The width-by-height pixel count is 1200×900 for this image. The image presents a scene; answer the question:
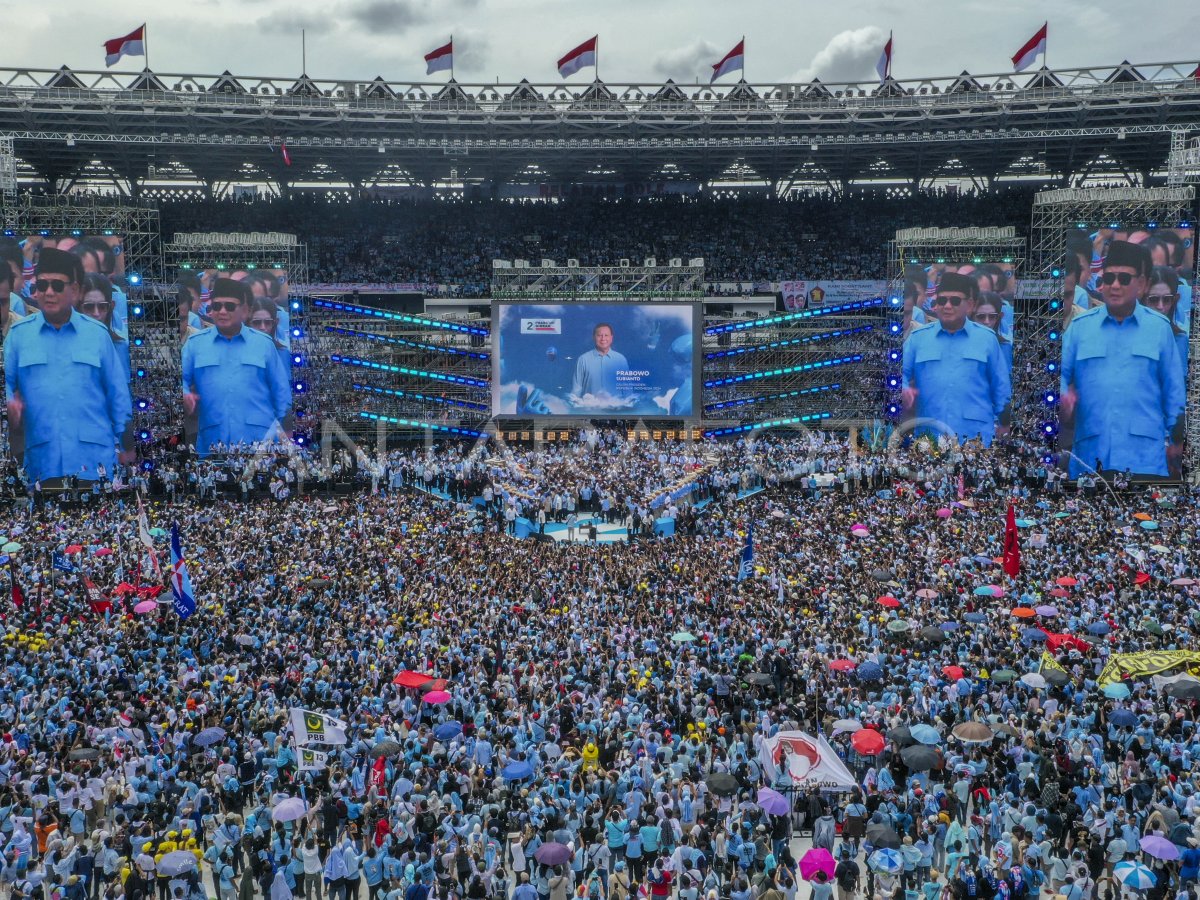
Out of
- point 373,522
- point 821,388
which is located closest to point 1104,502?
point 821,388

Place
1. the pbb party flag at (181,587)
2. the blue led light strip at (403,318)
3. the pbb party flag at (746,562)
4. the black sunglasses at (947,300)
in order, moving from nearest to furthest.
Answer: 1. the pbb party flag at (181,587)
2. the pbb party flag at (746,562)
3. the black sunglasses at (947,300)
4. the blue led light strip at (403,318)

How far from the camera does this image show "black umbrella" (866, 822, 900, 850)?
42.5ft

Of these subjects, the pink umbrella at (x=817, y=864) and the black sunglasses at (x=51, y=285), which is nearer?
the pink umbrella at (x=817, y=864)

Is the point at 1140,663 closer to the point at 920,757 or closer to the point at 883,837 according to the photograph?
the point at 920,757

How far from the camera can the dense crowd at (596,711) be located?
13.4 meters

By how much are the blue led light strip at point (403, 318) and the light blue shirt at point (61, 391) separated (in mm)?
9519

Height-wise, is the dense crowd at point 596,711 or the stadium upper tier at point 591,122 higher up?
the stadium upper tier at point 591,122

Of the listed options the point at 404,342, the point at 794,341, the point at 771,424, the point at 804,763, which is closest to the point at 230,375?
the point at 404,342

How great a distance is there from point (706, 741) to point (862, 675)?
3.55 metres

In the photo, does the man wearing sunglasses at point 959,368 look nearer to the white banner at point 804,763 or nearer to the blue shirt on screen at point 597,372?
the blue shirt on screen at point 597,372

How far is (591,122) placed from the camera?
48156 mm

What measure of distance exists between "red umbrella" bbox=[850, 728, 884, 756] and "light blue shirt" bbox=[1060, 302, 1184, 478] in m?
28.6

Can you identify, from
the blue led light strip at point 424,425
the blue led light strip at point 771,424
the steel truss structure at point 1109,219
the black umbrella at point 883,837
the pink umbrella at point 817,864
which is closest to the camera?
the pink umbrella at point 817,864

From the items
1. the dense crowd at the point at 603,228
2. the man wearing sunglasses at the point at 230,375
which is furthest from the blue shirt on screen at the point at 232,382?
the dense crowd at the point at 603,228
